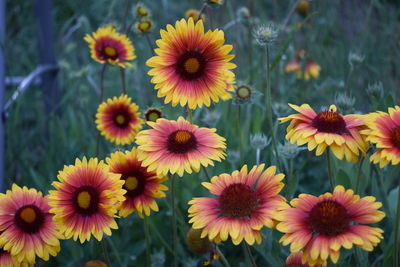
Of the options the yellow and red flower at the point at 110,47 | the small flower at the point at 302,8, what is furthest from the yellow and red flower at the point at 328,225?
the small flower at the point at 302,8

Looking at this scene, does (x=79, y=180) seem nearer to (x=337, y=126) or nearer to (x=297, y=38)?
(x=337, y=126)

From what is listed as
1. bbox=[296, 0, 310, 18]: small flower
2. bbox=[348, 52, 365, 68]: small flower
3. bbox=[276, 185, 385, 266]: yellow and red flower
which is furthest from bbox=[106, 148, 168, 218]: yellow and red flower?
bbox=[296, 0, 310, 18]: small flower

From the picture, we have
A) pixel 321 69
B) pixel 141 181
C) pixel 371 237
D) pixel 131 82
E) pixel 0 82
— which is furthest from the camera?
pixel 131 82

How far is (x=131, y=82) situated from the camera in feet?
9.69

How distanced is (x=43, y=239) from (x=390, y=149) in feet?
2.30

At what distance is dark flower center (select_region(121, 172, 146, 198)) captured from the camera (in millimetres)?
1098

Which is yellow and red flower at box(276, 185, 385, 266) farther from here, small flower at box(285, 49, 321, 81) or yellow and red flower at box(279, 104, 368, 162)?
small flower at box(285, 49, 321, 81)

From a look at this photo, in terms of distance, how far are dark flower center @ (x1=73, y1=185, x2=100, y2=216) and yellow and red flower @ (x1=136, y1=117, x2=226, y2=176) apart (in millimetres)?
119

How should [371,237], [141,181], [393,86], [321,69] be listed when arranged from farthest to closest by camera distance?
[321,69] → [393,86] → [141,181] → [371,237]

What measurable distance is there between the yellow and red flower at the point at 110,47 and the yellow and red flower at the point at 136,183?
0.52 m

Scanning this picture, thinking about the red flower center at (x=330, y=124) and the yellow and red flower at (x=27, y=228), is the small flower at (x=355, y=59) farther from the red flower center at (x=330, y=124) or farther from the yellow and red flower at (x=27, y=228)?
the yellow and red flower at (x=27, y=228)

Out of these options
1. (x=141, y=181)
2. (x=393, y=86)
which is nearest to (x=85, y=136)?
(x=141, y=181)

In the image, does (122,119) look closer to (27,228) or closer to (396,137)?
(27,228)

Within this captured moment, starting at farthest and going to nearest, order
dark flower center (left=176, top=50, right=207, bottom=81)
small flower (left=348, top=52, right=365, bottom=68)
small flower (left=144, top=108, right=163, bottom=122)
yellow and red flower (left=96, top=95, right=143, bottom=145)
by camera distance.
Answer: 1. small flower (left=348, top=52, right=365, bottom=68)
2. yellow and red flower (left=96, top=95, right=143, bottom=145)
3. small flower (left=144, top=108, right=163, bottom=122)
4. dark flower center (left=176, top=50, right=207, bottom=81)
